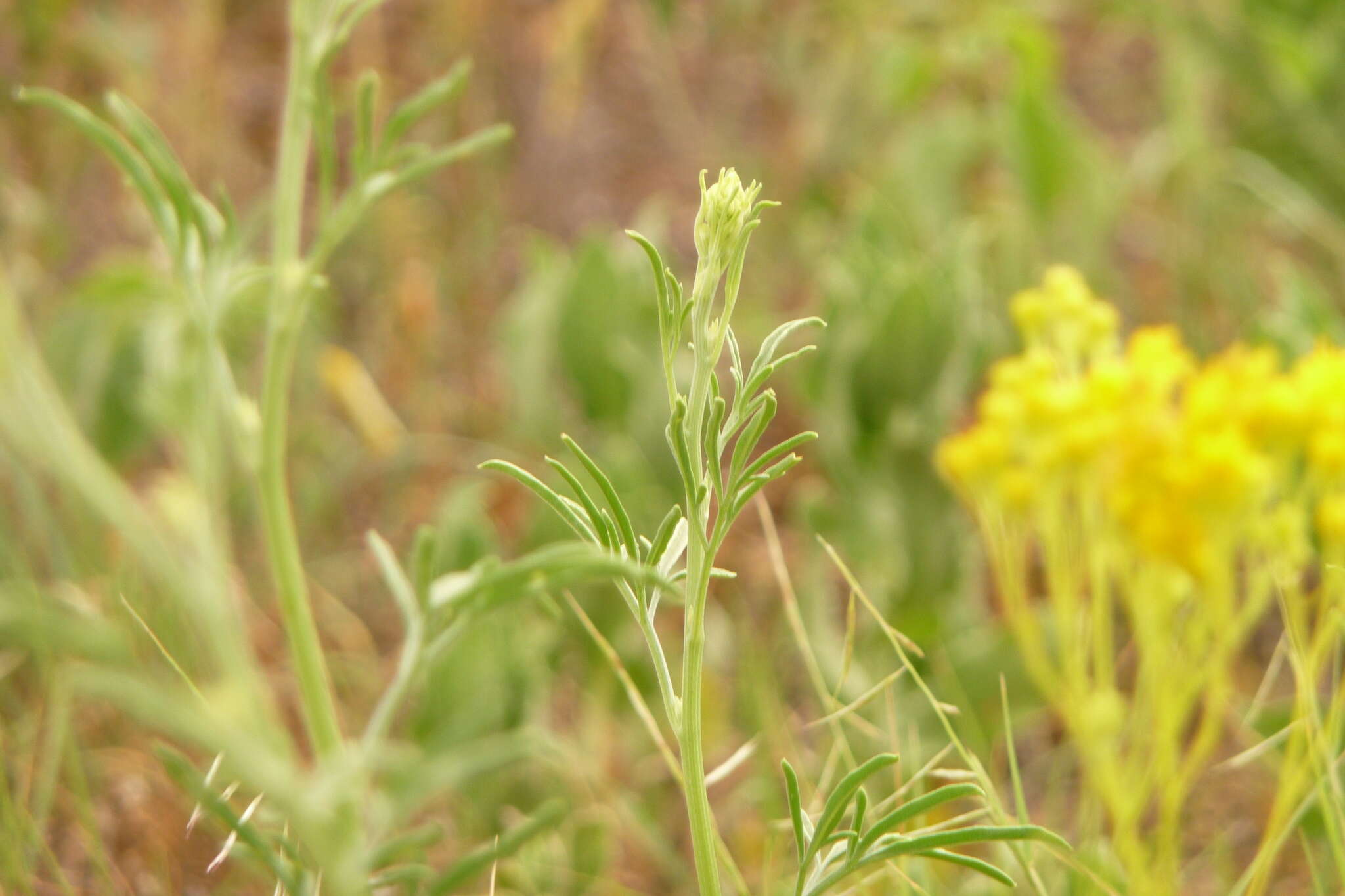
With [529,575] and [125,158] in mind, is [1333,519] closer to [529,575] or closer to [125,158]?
[529,575]

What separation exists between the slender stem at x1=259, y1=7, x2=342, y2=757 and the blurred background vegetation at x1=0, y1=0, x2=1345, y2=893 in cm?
26

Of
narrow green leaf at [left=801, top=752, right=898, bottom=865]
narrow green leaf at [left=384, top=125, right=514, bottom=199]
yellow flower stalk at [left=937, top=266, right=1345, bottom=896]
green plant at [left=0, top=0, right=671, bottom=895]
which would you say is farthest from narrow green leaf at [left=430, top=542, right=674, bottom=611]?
yellow flower stalk at [left=937, top=266, right=1345, bottom=896]

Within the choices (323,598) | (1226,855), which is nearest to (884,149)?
(323,598)

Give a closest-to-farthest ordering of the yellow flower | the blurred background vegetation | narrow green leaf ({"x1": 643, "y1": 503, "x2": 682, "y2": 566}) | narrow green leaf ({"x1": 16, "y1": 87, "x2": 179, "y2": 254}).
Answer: narrow green leaf ({"x1": 643, "y1": 503, "x2": 682, "y2": 566})
narrow green leaf ({"x1": 16, "y1": 87, "x2": 179, "y2": 254})
the yellow flower
the blurred background vegetation

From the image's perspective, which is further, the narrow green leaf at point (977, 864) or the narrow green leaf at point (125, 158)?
the narrow green leaf at point (125, 158)

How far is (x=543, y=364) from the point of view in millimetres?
1411

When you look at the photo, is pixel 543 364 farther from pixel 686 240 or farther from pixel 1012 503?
pixel 686 240

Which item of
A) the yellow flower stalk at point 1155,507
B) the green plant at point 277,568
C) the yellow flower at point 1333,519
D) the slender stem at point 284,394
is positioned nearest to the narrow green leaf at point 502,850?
the green plant at point 277,568

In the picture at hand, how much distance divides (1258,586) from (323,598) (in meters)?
0.96

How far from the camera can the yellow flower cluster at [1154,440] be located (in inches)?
32.0

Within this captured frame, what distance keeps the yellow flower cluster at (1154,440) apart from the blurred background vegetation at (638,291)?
189 mm

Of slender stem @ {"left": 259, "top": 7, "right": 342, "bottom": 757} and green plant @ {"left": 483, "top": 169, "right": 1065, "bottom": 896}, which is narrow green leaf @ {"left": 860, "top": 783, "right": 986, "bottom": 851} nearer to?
green plant @ {"left": 483, "top": 169, "right": 1065, "bottom": 896}

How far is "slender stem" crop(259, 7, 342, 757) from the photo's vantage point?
55cm

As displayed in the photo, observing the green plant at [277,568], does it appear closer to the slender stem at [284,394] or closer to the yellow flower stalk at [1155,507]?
the slender stem at [284,394]
